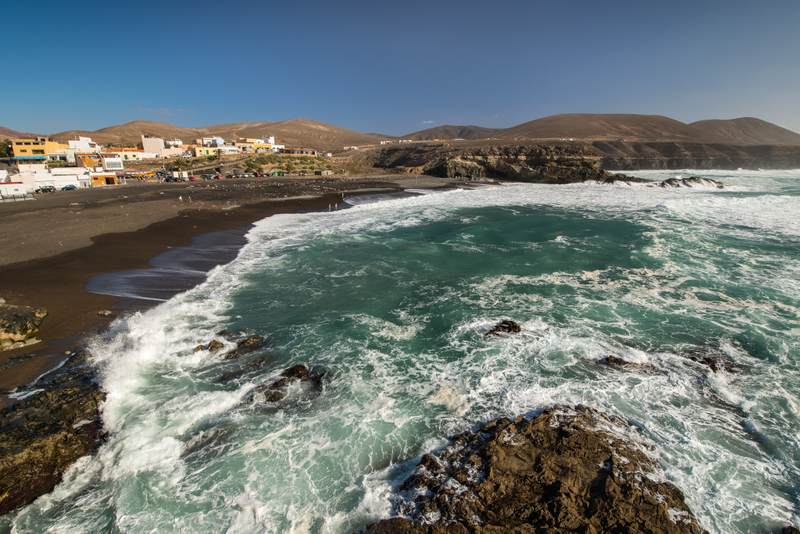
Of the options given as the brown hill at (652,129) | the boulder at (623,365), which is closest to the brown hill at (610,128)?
the brown hill at (652,129)

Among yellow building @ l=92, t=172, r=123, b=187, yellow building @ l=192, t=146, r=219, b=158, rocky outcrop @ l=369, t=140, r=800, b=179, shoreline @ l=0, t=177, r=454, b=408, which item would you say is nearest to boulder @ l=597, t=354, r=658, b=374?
shoreline @ l=0, t=177, r=454, b=408

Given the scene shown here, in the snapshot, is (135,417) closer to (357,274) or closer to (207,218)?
(357,274)

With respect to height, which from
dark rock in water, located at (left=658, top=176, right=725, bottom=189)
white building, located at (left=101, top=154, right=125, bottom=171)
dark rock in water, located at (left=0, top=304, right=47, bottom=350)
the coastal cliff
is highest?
the coastal cliff

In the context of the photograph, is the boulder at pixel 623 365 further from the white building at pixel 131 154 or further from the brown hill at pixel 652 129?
the brown hill at pixel 652 129

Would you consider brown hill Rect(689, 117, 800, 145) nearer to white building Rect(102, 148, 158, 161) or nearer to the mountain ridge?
the mountain ridge

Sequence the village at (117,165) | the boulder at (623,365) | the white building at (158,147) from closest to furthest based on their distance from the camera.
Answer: the boulder at (623,365) < the village at (117,165) < the white building at (158,147)

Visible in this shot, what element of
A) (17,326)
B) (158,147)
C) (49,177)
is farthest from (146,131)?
(17,326)
